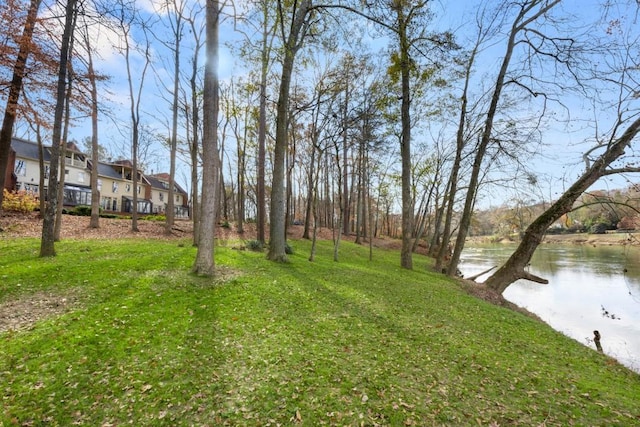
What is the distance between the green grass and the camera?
298 cm

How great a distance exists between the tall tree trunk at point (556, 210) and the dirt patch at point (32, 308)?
11.6m

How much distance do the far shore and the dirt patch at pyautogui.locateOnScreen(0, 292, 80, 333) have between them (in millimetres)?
10259

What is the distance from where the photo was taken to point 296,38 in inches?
359

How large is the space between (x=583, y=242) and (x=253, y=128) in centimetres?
3780

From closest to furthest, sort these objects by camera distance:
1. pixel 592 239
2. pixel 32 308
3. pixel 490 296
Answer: pixel 32 308 < pixel 490 296 < pixel 592 239

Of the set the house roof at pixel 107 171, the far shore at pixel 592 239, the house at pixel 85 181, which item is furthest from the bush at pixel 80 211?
the far shore at pixel 592 239

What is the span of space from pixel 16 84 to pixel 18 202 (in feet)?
30.6

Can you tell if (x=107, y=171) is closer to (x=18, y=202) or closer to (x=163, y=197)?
(x=163, y=197)

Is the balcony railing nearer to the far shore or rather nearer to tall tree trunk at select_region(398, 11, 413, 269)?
tall tree trunk at select_region(398, 11, 413, 269)

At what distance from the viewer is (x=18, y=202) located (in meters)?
15.4

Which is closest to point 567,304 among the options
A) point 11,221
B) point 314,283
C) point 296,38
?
point 314,283

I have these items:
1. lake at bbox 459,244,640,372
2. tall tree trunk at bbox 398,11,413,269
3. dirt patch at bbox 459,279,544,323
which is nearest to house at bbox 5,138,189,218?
tall tree trunk at bbox 398,11,413,269

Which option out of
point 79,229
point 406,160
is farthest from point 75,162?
point 406,160

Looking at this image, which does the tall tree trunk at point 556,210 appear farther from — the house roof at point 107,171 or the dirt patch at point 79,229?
the house roof at point 107,171
